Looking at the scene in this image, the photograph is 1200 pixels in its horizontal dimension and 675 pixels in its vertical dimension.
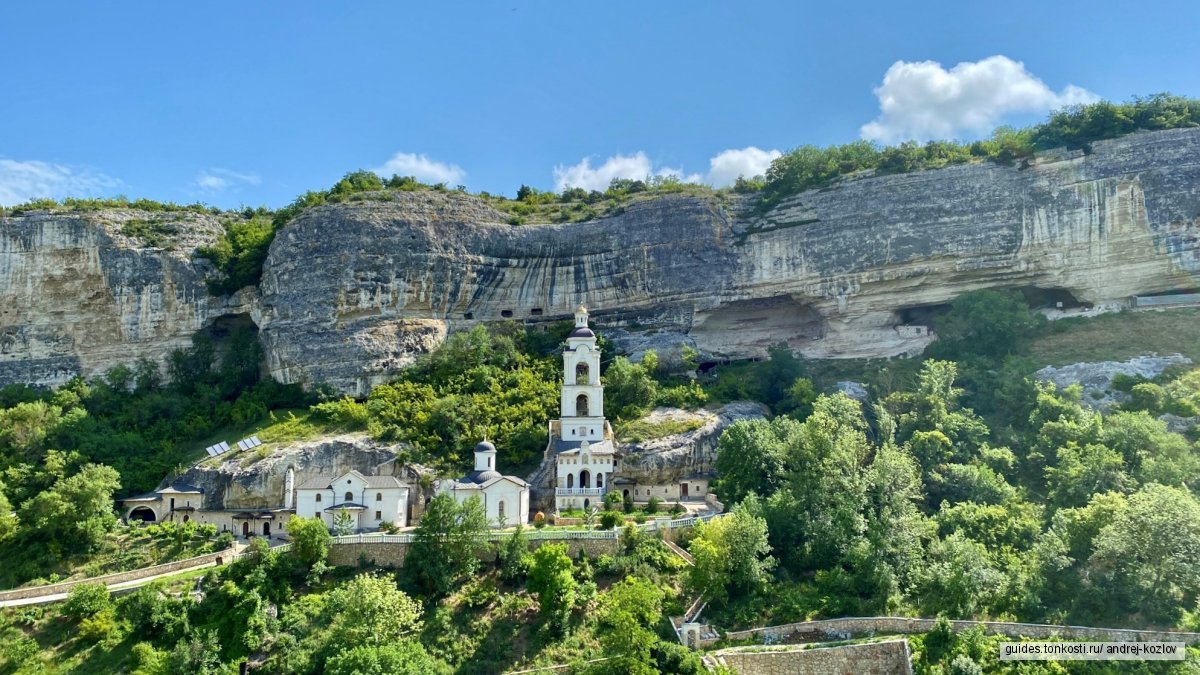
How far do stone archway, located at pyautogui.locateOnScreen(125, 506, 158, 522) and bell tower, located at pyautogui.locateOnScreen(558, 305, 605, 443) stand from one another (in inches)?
671

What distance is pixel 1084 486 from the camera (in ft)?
96.4

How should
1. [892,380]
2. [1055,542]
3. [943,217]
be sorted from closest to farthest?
1. [1055,542]
2. [892,380]
3. [943,217]

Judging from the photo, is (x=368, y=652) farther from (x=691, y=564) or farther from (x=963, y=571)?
(x=963, y=571)

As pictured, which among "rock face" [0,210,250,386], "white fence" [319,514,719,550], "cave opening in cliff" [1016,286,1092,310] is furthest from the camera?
"cave opening in cliff" [1016,286,1092,310]

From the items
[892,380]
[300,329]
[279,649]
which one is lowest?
[279,649]

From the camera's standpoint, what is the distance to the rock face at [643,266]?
146 feet

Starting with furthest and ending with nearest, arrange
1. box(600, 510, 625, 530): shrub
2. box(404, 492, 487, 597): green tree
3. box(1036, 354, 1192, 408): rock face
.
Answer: box(1036, 354, 1192, 408): rock face
box(600, 510, 625, 530): shrub
box(404, 492, 487, 597): green tree

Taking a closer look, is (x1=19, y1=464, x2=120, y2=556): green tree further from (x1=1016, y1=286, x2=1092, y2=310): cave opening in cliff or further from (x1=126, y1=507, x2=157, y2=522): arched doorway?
(x1=1016, y1=286, x2=1092, y2=310): cave opening in cliff

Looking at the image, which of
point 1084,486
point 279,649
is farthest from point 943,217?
point 279,649

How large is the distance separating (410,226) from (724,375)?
17752mm

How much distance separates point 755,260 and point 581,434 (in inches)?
607

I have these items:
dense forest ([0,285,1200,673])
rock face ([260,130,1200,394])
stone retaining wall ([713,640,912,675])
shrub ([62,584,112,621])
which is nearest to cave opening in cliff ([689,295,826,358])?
rock face ([260,130,1200,394])

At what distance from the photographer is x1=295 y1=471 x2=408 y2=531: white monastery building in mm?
34344

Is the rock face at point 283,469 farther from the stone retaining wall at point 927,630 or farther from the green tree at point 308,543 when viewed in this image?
the stone retaining wall at point 927,630
